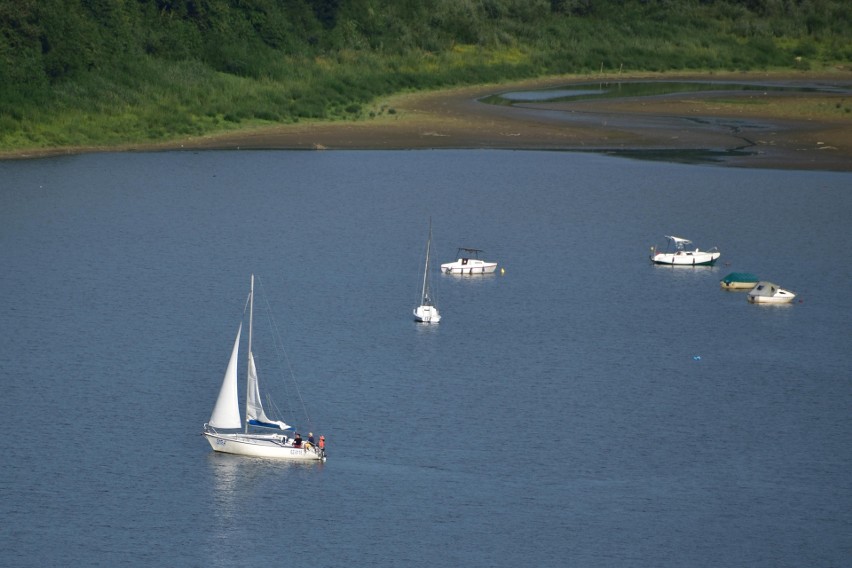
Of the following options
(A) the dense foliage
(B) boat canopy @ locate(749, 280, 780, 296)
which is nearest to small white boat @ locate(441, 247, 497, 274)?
(B) boat canopy @ locate(749, 280, 780, 296)

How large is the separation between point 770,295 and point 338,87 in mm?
69561

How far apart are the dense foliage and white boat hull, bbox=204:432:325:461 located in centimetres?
6607

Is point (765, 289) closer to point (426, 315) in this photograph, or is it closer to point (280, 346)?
point (426, 315)

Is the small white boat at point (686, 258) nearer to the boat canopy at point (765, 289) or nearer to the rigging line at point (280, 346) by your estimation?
the boat canopy at point (765, 289)

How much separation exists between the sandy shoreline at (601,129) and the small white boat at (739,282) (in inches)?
1468

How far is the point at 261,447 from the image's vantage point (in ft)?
201

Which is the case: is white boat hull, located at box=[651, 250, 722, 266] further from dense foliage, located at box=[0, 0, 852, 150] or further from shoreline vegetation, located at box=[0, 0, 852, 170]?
dense foliage, located at box=[0, 0, 852, 150]

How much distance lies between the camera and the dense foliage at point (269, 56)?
415 ft

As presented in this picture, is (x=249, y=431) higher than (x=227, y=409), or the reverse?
(x=227, y=409)

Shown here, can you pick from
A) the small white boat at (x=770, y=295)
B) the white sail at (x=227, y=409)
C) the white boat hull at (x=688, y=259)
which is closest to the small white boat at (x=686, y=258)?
the white boat hull at (x=688, y=259)

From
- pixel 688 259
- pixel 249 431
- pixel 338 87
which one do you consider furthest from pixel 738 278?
pixel 338 87

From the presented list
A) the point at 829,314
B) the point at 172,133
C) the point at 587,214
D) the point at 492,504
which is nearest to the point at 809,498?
the point at 492,504

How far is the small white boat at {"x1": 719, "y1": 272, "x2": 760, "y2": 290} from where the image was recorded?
9162 cm

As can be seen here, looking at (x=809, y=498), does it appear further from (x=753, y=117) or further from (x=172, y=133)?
(x=753, y=117)
